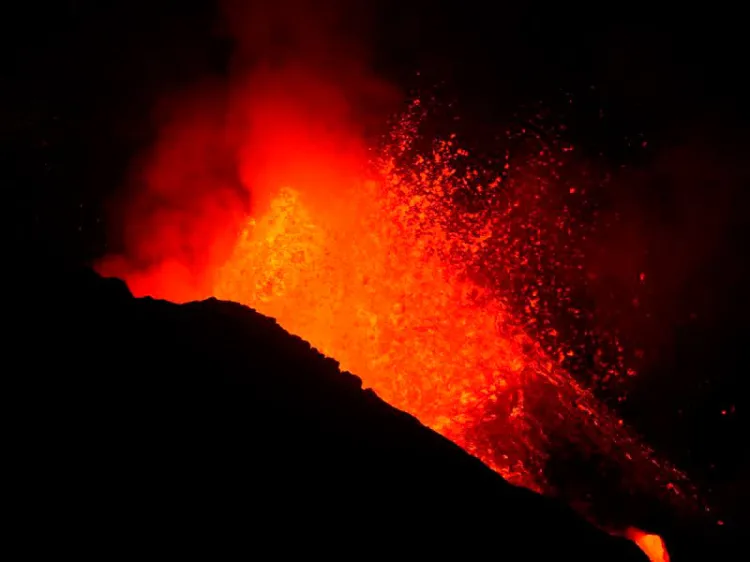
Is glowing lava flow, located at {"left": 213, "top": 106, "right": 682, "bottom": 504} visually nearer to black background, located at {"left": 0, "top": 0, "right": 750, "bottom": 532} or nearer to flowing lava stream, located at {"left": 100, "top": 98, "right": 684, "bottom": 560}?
flowing lava stream, located at {"left": 100, "top": 98, "right": 684, "bottom": 560}

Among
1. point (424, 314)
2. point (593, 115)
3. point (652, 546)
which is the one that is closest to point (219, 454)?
point (652, 546)

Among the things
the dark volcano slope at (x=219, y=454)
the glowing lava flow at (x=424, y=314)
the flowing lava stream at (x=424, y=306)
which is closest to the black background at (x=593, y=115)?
the flowing lava stream at (x=424, y=306)

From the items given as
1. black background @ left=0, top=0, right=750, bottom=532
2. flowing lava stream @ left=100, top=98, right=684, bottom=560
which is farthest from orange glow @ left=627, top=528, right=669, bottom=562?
black background @ left=0, top=0, right=750, bottom=532

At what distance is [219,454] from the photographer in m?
2.37

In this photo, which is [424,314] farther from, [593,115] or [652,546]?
[593,115]

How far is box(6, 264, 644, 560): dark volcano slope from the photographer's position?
6.92 ft

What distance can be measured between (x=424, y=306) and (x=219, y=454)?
18.1ft

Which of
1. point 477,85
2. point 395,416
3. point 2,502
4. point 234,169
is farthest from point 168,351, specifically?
point 477,85

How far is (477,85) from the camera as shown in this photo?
28.8 feet

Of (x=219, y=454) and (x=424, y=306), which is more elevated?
(x=424, y=306)

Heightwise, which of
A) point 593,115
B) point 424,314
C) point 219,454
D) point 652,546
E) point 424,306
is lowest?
point 219,454

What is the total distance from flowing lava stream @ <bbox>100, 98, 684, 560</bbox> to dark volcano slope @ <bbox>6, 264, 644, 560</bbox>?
4.08 meters

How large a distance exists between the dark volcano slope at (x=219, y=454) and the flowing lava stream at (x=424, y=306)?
4.08 meters

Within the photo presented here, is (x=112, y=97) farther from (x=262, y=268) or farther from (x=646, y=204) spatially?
(x=646, y=204)
